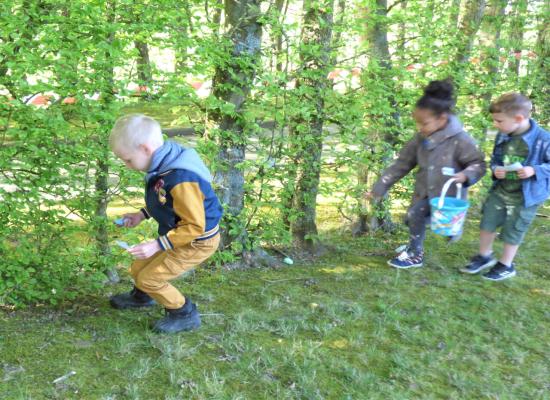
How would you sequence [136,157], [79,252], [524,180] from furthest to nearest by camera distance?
1. [524,180]
2. [79,252]
3. [136,157]

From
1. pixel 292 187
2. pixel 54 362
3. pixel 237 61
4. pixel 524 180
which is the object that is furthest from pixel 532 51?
pixel 54 362

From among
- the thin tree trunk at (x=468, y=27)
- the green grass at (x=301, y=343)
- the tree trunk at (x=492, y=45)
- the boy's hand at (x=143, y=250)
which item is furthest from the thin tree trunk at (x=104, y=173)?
the tree trunk at (x=492, y=45)

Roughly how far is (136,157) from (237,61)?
4.71 ft

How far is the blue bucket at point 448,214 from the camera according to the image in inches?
147

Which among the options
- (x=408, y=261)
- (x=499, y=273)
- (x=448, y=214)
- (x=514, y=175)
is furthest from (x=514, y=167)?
(x=408, y=261)

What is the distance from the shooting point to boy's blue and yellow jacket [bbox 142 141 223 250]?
2.76 metres

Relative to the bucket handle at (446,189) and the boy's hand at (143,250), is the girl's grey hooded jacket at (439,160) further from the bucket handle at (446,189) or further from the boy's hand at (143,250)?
the boy's hand at (143,250)

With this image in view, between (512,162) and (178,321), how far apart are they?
2.97m

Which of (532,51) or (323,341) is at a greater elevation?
(532,51)

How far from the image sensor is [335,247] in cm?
547

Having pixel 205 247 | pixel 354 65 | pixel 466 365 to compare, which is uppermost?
pixel 354 65

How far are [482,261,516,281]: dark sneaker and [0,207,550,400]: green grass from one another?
0.07m

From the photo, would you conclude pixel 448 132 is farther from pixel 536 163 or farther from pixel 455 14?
pixel 455 14

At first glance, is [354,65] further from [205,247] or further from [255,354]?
[255,354]
